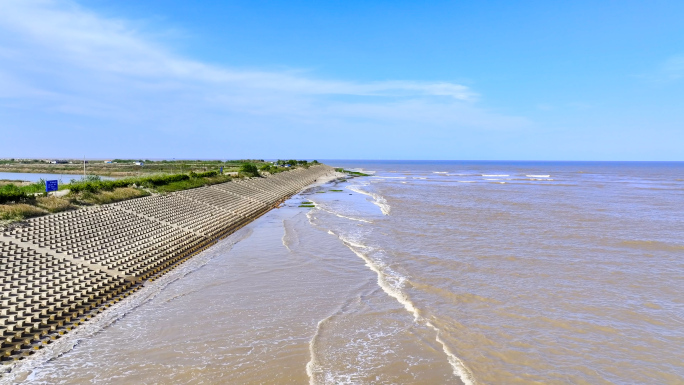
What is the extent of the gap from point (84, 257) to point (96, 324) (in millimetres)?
5237

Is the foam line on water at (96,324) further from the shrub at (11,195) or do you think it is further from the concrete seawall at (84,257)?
the shrub at (11,195)

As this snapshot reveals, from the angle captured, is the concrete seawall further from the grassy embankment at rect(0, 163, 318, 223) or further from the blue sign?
the blue sign

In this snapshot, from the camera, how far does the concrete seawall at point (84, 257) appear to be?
994cm

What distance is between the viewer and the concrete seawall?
994 cm

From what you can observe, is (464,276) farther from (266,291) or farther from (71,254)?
(71,254)

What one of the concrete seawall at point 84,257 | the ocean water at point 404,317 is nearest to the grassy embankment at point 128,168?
the concrete seawall at point 84,257

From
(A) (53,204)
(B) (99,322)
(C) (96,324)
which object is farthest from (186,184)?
(C) (96,324)

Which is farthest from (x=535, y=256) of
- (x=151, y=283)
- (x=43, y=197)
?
(x=43, y=197)

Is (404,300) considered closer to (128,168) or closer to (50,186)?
(50,186)

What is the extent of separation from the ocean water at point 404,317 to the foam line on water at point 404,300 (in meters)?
0.05

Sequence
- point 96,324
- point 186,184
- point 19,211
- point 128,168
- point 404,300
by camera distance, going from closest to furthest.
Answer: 1. point 96,324
2. point 404,300
3. point 19,211
4. point 186,184
5. point 128,168

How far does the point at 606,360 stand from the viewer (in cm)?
888

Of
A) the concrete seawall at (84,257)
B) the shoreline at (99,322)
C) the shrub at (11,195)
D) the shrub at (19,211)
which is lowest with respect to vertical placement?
the shoreline at (99,322)

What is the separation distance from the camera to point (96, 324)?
34.0ft
